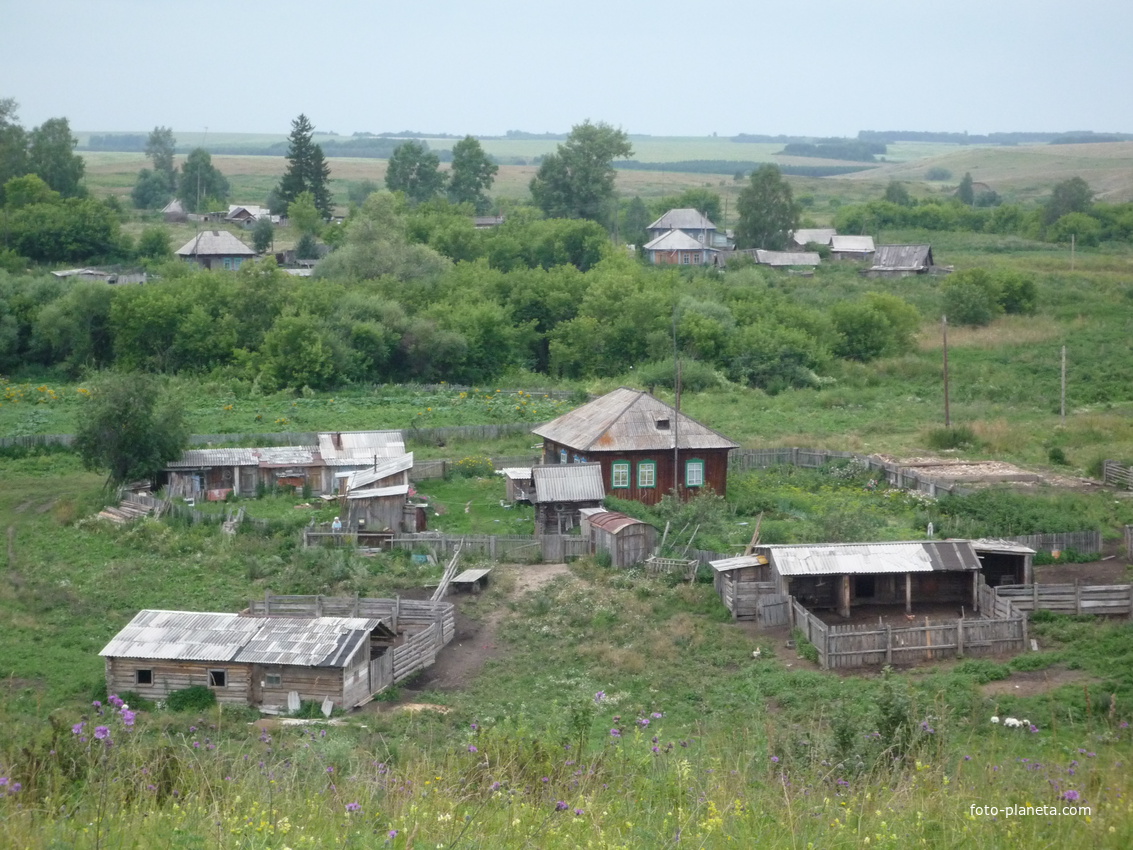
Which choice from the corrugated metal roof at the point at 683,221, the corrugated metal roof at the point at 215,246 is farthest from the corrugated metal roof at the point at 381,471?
the corrugated metal roof at the point at 683,221

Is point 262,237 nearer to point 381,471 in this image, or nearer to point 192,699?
Answer: point 381,471

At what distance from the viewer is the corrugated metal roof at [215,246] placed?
80.1 m

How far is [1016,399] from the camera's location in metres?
52.4

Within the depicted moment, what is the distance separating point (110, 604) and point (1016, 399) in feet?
126

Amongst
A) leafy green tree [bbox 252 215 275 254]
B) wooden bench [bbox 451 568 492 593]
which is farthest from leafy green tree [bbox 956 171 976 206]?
wooden bench [bbox 451 568 492 593]

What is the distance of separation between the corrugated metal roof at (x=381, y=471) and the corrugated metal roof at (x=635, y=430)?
4.46 metres

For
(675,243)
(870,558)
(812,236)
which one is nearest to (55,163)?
(675,243)

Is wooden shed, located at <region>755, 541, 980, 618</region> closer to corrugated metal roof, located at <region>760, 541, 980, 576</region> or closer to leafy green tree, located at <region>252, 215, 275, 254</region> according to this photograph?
corrugated metal roof, located at <region>760, 541, 980, 576</region>

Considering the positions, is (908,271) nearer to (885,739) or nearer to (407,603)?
(407,603)

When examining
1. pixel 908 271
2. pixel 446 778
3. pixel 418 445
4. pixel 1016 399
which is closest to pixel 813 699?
pixel 446 778

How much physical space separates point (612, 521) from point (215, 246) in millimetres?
56324

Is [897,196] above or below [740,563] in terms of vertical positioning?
above

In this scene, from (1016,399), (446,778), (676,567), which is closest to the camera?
(446,778)

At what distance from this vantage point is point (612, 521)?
31328mm
